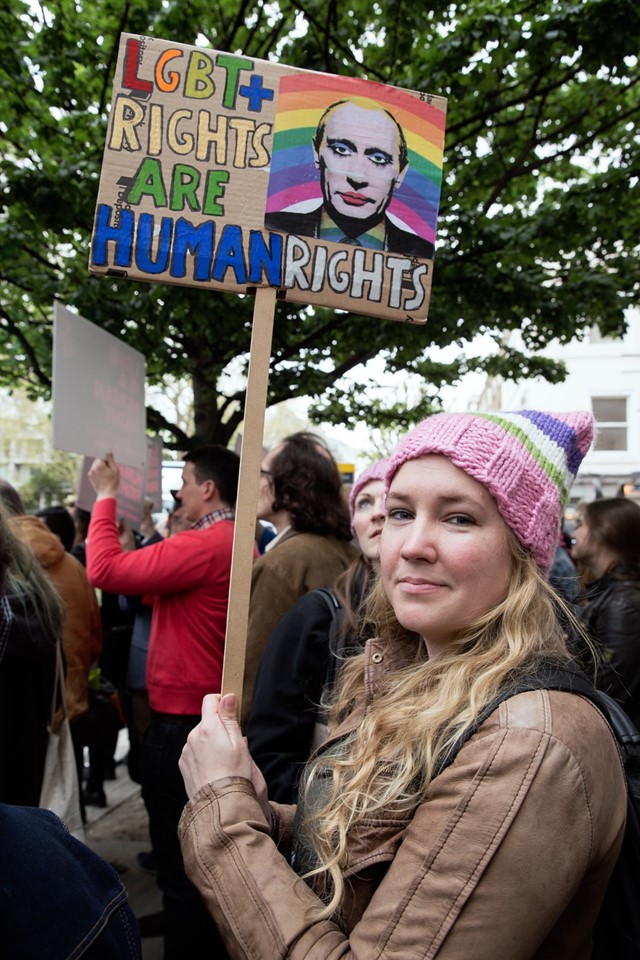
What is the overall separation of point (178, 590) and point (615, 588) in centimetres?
203

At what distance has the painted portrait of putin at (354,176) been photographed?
1.90m

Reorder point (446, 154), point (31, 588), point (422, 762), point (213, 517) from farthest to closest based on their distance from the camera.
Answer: point (446, 154)
point (213, 517)
point (31, 588)
point (422, 762)

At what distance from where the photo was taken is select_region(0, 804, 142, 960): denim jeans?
868mm

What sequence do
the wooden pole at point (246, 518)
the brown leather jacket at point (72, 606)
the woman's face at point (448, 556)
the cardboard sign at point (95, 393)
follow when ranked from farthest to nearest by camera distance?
the brown leather jacket at point (72, 606) → the cardboard sign at point (95, 393) → the wooden pole at point (246, 518) → the woman's face at point (448, 556)

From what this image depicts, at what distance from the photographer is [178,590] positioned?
3.31 meters

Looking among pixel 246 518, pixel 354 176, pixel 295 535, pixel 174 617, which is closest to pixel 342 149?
pixel 354 176

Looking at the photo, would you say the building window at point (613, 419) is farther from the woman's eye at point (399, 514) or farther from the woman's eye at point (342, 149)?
the woman's eye at point (399, 514)

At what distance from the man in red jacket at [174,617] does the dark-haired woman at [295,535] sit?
1.31 ft

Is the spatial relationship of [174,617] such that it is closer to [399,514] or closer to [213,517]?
[213,517]

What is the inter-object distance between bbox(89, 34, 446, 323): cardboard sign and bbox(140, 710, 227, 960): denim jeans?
86.1 inches

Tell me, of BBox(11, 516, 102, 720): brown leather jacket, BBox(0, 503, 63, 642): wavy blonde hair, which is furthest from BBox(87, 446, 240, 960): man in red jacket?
BBox(11, 516, 102, 720): brown leather jacket

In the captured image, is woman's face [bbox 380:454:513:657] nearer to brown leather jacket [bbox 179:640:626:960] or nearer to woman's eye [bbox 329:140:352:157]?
brown leather jacket [bbox 179:640:626:960]

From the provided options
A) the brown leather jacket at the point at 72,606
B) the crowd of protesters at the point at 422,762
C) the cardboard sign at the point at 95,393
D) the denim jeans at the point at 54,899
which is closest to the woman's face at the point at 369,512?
the crowd of protesters at the point at 422,762

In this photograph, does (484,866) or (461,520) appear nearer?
(484,866)
